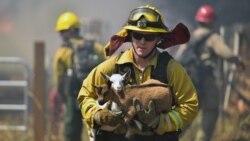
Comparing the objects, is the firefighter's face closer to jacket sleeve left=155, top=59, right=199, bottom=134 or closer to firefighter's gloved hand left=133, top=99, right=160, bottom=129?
jacket sleeve left=155, top=59, right=199, bottom=134

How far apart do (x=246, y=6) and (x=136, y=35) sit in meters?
12.0

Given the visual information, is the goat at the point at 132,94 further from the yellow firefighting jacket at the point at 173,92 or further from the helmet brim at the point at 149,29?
the helmet brim at the point at 149,29

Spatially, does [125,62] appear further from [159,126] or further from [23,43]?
A: [23,43]

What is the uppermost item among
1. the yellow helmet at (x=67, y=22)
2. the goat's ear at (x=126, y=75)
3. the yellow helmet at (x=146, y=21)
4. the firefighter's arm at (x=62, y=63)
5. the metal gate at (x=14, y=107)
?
the yellow helmet at (x=146, y=21)

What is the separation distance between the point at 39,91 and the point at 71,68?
63cm

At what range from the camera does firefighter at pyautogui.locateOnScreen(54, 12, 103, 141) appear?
27.2 feet

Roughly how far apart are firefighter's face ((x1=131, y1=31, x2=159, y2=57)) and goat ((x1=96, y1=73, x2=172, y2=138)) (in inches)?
7.5

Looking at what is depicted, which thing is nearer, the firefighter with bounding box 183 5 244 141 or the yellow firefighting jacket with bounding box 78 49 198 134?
the yellow firefighting jacket with bounding box 78 49 198 134

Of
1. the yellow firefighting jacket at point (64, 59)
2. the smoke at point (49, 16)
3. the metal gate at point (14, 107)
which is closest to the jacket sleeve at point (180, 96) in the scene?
the yellow firefighting jacket at point (64, 59)

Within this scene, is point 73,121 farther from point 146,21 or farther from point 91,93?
point 146,21

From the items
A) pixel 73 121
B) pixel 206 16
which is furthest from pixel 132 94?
pixel 206 16

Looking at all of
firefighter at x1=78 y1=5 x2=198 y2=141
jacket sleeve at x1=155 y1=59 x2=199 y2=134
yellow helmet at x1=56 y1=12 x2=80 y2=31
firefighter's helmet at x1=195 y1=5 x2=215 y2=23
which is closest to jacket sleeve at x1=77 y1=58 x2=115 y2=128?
firefighter at x1=78 y1=5 x2=198 y2=141

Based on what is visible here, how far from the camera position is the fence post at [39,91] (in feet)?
29.0

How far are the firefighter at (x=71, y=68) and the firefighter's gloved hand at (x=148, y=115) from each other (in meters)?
3.71
